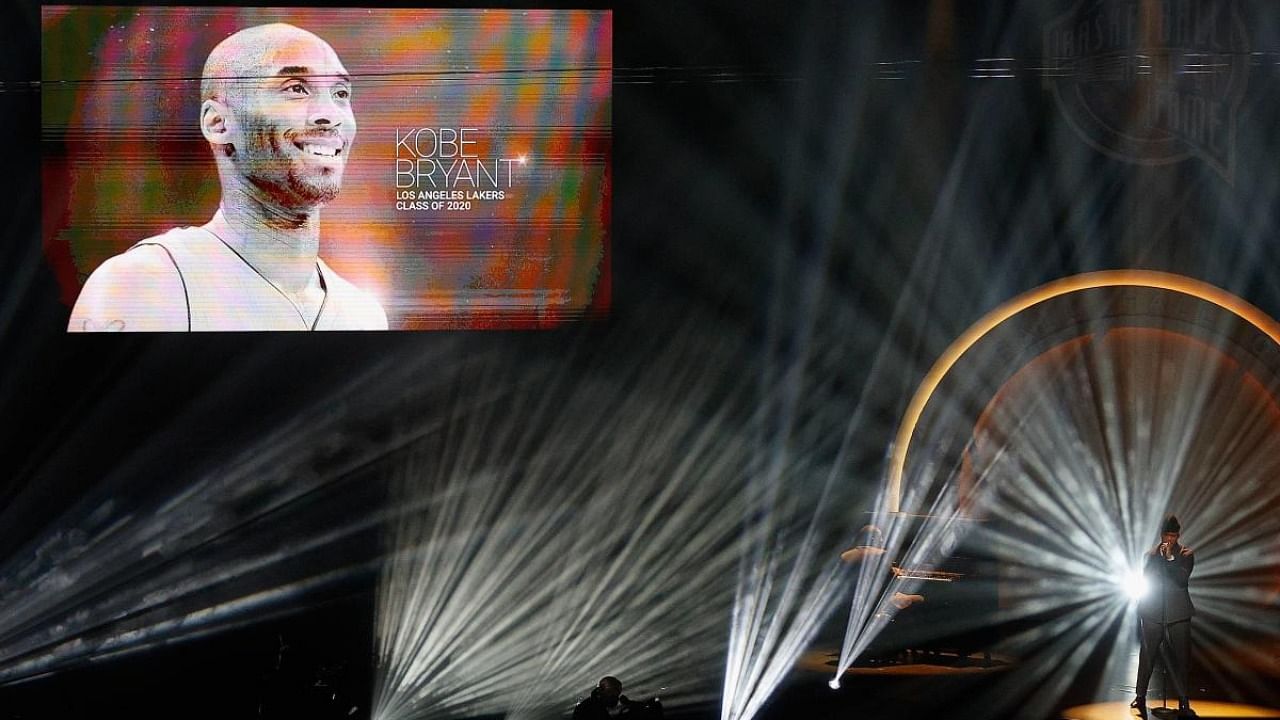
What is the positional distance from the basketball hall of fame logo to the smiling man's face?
4206 millimetres

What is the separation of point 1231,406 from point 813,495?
2550mm

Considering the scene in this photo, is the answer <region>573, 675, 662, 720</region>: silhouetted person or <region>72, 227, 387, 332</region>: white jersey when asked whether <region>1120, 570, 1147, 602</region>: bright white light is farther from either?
<region>72, 227, 387, 332</region>: white jersey

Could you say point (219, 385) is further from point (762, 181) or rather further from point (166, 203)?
point (762, 181)

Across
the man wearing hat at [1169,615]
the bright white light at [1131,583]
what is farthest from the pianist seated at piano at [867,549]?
the man wearing hat at [1169,615]

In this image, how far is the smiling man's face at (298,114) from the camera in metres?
8.49

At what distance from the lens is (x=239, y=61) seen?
8.48 m

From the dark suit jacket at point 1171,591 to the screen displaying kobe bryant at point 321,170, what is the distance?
3445 millimetres

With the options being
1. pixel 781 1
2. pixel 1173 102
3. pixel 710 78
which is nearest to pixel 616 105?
pixel 710 78

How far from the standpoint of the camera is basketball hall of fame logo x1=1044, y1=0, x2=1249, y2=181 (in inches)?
332

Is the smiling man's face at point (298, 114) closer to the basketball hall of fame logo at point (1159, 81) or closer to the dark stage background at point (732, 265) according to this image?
the dark stage background at point (732, 265)

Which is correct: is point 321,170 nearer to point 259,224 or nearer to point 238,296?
point 259,224

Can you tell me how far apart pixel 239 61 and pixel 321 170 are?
0.79m

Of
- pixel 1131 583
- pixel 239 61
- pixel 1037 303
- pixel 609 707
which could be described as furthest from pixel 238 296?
pixel 1131 583

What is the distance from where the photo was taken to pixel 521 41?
8578 millimetres
